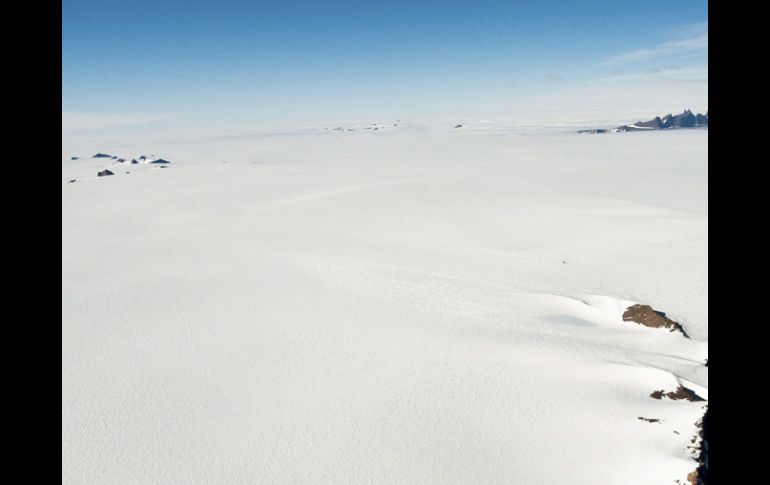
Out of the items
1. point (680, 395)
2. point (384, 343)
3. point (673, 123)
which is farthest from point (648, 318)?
point (673, 123)

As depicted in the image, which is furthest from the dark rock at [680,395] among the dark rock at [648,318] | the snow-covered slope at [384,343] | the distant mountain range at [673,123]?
the distant mountain range at [673,123]

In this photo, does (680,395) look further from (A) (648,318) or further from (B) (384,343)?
(B) (384,343)

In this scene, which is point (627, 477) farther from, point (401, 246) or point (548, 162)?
point (548, 162)

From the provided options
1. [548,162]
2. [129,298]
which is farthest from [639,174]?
[129,298]

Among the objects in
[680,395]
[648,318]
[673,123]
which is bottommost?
[680,395]

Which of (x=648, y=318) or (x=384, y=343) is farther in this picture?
(x=648, y=318)

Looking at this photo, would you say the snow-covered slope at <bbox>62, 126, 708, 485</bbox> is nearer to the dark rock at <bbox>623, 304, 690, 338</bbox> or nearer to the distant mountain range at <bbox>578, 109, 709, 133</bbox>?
the dark rock at <bbox>623, 304, 690, 338</bbox>
